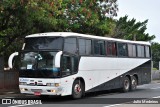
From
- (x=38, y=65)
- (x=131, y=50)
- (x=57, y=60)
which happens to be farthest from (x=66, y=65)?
(x=131, y=50)

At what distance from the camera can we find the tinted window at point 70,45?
1810cm

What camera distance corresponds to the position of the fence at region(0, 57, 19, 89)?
2220 cm

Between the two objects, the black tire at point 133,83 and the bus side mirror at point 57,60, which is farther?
the black tire at point 133,83

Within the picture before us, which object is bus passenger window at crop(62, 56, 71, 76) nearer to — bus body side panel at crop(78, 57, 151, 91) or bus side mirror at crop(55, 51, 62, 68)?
bus side mirror at crop(55, 51, 62, 68)

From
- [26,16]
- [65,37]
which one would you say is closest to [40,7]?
[26,16]

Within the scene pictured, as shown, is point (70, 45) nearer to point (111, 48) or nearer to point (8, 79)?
point (111, 48)

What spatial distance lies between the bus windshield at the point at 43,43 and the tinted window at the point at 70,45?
0.31 m

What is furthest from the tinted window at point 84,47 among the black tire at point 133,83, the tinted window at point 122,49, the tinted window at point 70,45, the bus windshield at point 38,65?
the black tire at point 133,83

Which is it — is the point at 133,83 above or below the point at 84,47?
below

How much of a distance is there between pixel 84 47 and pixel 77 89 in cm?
220

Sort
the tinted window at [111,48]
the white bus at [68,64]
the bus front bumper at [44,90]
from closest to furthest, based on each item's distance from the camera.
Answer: the bus front bumper at [44,90], the white bus at [68,64], the tinted window at [111,48]

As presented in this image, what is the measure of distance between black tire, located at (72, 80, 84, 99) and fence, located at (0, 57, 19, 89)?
5302 millimetres

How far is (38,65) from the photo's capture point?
17.7 metres

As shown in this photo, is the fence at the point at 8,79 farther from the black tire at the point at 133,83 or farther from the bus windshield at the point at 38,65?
the black tire at the point at 133,83
